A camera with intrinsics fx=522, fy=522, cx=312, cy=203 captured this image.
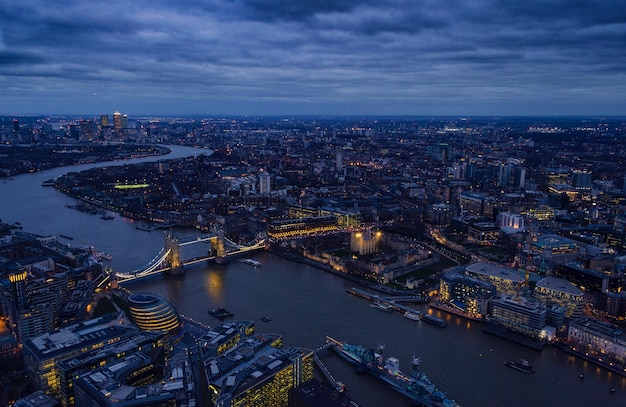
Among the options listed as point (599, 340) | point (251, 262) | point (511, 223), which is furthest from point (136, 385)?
point (511, 223)

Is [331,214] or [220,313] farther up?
[331,214]

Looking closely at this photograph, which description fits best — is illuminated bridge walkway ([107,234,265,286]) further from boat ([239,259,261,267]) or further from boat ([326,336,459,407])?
boat ([326,336,459,407])

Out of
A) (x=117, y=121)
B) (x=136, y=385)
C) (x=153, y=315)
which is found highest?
(x=117, y=121)

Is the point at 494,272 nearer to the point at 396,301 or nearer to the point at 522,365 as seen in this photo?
the point at 396,301

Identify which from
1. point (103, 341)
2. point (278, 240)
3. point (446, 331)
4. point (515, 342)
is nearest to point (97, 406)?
point (103, 341)

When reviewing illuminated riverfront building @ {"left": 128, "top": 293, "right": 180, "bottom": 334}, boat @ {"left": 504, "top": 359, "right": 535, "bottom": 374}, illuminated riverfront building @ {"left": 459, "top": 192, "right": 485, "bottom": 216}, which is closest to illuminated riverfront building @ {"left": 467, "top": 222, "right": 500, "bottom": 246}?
illuminated riverfront building @ {"left": 459, "top": 192, "right": 485, "bottom": 216}

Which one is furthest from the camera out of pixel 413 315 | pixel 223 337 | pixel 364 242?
pixel 364 242

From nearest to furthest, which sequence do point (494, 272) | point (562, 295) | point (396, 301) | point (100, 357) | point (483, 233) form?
point (100, 357)
point (562, 295)
point (396, 301)
point (494, 272)
point (483, 233)
